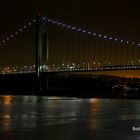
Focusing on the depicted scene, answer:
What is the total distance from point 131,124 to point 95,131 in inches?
97.3

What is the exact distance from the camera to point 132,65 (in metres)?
67.6

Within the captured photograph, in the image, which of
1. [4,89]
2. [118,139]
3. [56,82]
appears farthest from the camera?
[56,82]

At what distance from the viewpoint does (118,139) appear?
44.8 feet

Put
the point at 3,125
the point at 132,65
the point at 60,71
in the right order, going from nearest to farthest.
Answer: the point at 3,125
the point at 132,65
the point at 60,71

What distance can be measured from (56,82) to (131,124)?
84.9 m

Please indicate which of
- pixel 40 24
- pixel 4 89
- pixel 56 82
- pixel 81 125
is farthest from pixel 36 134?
pixel 56 82

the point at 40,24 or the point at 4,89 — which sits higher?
the point at 40,24

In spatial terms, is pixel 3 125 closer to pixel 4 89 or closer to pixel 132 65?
pixel 132 65

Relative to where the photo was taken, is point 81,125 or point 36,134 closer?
point 36,134

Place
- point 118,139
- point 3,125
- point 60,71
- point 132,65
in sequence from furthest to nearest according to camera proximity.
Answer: point 60,71 → point 132,65 → point 3,125 → point 118,139

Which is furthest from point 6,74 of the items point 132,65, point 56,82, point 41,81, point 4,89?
point 56,82

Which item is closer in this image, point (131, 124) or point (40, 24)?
point (131, 124)

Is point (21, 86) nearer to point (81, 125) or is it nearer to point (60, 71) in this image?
point (60, 71)

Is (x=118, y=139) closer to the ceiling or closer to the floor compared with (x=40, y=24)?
closer to the floor
